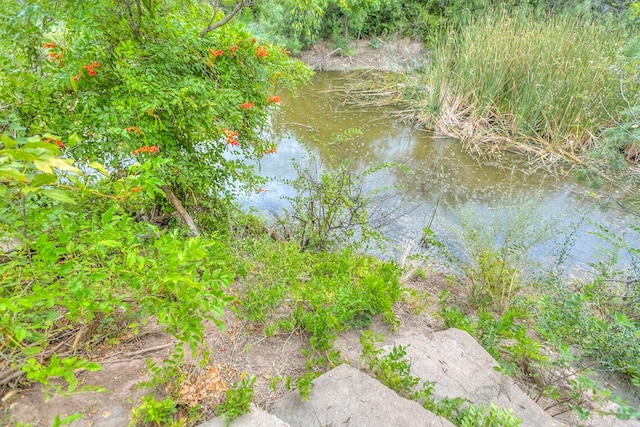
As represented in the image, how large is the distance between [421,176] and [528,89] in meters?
2.25

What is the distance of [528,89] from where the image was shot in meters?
5.11

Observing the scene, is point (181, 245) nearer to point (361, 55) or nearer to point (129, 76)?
point (129, 76)

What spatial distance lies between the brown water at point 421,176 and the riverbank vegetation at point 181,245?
2.09 ft

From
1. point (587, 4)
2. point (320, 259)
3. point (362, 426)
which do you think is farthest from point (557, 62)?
point (362, 426)

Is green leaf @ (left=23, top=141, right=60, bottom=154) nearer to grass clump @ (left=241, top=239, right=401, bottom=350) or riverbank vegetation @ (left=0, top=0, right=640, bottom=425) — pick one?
riverbank vegetation @ (left=0, top=0, right=640, bottom=425)

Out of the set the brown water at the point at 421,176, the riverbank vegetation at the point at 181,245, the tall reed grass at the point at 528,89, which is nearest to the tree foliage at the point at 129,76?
the riverbank vegetation at the point at 181,245

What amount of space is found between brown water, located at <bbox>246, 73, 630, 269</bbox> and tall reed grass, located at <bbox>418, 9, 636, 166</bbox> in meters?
0.47

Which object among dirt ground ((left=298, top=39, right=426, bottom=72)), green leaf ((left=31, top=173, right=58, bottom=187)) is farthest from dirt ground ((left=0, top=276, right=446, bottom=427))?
dirt ground ((left=298, top=39, right=426, bottom=72))

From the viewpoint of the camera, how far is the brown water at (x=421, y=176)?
367cm

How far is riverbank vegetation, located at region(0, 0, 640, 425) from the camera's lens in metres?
1.00

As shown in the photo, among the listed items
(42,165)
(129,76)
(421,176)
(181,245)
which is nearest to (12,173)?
(42,165)

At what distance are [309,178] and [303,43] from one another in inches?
303

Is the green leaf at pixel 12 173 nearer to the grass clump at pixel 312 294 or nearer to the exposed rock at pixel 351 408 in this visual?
the exposed rock at pixel 351 408

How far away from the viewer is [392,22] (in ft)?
32.6
